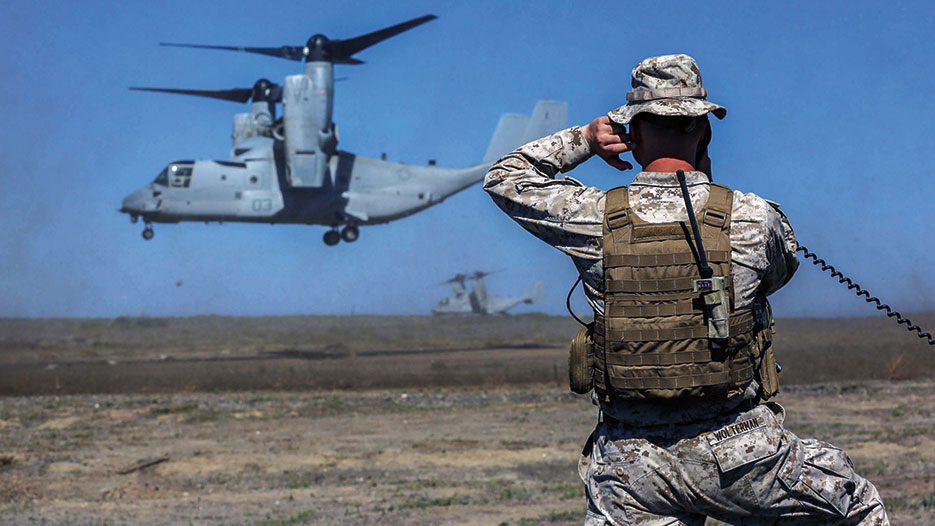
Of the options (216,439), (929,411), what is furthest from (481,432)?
(929,411)

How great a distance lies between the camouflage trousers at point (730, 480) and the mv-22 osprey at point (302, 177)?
97.0 ft

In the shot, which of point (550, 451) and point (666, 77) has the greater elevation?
point (666, 77)

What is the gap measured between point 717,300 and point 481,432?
11428mm

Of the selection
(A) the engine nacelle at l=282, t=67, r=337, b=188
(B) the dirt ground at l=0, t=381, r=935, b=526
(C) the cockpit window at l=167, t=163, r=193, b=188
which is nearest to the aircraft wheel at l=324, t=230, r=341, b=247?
(A) the engine nacelle at l=282, t=67, r=337, b=188

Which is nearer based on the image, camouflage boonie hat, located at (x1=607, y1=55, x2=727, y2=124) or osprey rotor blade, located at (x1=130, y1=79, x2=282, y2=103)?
camouflage boonie hat, located at (x1=607, y1=55, x2=727, y2=124)

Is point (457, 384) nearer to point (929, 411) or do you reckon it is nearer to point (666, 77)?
point (929, 411)

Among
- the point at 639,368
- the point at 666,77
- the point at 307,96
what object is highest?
the point at 307,96

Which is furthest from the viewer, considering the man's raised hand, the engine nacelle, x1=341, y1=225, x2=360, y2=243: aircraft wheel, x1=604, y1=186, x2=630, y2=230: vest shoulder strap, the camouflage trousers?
x1=341, y1=225, x2=360, y2=243: aircraft wheel

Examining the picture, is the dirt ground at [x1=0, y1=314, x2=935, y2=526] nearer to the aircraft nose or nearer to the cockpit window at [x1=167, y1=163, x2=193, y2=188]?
the aircraft nose

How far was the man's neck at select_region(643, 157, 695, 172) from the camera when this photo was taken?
Answer: 9.73 feet

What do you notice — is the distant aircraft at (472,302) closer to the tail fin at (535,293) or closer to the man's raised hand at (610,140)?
the tail fin at (535,293)

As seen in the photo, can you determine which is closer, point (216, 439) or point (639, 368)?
point (639, 368)

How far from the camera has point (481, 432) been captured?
13969 mm

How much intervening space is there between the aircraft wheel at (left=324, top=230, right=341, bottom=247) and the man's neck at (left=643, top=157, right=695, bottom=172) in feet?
107
